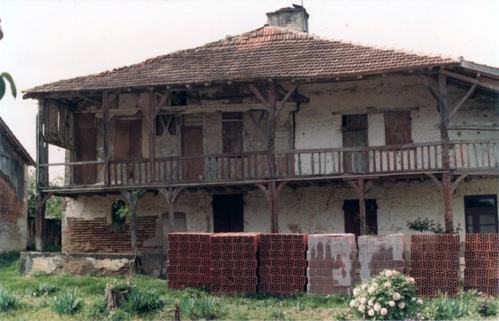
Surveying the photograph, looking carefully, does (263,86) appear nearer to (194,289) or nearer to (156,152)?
(156,152)

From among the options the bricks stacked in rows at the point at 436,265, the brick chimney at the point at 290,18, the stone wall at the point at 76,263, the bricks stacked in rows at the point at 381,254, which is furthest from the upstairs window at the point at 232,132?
the bricks stacked in rows at the point at 436,265

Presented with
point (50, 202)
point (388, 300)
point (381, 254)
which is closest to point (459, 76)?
point (381, 254)

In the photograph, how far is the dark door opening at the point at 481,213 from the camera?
743 inches

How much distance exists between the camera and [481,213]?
62.2 ft

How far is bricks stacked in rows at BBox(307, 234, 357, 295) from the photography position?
44.5 ft

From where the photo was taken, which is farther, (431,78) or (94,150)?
(94,150)

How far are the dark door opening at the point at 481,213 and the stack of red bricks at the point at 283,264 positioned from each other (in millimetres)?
7346

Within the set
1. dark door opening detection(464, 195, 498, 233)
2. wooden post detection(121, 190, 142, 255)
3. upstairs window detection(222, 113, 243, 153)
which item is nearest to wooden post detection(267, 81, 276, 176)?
upstairs window detection(222, 113, 243, 153)

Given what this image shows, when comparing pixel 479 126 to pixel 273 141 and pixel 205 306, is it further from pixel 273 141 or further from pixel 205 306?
pixel 205 306

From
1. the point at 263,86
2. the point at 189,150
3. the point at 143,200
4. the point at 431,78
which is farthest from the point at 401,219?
the point at 143,200

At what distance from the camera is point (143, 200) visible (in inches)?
836

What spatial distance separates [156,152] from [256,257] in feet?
26.1

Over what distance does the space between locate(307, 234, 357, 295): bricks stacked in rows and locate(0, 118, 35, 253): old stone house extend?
17.2 m

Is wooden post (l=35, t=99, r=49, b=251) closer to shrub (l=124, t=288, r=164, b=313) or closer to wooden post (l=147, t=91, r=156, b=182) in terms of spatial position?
wooden post (l=147, t=91, r=156, b=182)
